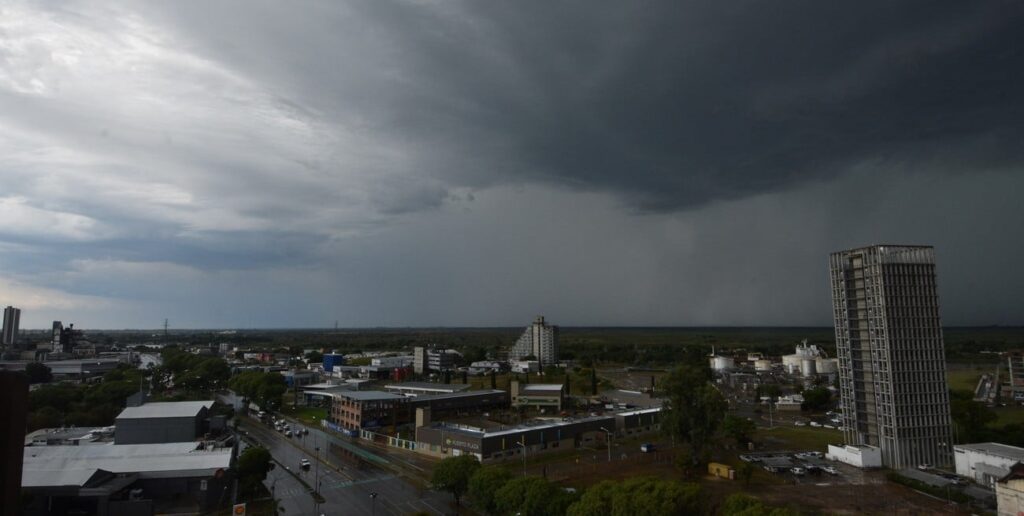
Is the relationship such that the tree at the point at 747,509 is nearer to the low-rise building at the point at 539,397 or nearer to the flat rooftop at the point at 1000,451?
the flat rooftop at the point at 1000,451

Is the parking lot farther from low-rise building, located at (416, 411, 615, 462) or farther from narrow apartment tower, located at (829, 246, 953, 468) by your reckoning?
low-rise building, located at (416, 411, 615, 462)

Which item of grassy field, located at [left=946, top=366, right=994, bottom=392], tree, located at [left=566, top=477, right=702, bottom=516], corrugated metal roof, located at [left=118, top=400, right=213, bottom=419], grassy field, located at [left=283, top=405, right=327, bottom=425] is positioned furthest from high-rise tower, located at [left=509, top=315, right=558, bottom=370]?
tree, located at [left=566, top=477, right=702, bottom=516]

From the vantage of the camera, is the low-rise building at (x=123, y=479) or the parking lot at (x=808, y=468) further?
the parking lot at (x=808, y=468)

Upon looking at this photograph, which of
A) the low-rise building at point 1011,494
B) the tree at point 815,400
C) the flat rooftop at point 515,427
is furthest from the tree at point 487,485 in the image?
the tree at point 815,400

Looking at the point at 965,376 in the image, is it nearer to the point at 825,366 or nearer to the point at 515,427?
the point at 825,366

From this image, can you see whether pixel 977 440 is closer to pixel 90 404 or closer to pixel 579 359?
pixel 90 404

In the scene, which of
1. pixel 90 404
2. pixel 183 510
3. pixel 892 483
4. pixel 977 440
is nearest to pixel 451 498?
pixel 183 510

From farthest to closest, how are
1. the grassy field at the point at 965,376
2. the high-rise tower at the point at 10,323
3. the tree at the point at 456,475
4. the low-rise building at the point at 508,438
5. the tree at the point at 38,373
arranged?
1. the high-rise tower at the point at 10,323
2. the tree at the point at 38,373
3. the grassy field at the point at 965,376
4. the low-rise building at the point at 508,438
5. the tree at the point at 456,475
